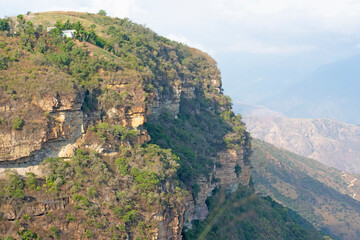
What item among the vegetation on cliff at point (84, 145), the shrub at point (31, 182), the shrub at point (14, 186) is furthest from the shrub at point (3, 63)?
the shrub at point (31, 182)

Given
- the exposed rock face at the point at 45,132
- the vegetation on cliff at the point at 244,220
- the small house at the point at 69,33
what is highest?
the small house at the point at 69,33

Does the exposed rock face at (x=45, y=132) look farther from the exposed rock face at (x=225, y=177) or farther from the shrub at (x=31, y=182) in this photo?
the exposed rock face at (x=225, y=177)

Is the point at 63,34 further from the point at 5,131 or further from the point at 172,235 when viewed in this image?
the point at 172,235

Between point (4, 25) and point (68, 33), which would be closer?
point (4, 25)

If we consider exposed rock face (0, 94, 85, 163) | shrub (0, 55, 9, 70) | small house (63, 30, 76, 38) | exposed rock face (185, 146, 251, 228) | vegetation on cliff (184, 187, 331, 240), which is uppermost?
small house (63, 30, 76, 38)

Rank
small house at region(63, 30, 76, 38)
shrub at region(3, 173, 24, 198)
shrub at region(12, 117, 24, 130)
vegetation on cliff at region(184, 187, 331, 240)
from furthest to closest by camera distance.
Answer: vegetation on cliff at region(184, 187, 331, 240), small house at region(63, 30, 76, 38), shrub at region(12, 117, 24, 130), shrub at region(3, 173, 24, 198)

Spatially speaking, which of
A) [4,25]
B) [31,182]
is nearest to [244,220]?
[31,182]

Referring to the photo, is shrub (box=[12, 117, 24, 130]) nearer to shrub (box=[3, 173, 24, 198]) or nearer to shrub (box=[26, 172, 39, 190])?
shrub (box=[3, 173, 24, 198])

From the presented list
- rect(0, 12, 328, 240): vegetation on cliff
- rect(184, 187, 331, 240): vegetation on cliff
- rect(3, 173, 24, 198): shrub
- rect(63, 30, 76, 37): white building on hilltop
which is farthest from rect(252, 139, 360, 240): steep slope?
rect(3, 173, 24, 198): shrub

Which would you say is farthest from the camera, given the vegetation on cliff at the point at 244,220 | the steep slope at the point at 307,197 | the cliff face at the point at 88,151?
the steep slope at the point at 307,197

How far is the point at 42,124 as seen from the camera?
1134 inches

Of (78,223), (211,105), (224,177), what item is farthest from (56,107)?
(211,105)

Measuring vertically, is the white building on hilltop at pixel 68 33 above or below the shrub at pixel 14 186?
above

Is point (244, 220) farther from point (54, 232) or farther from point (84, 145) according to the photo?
point (54, 232)
